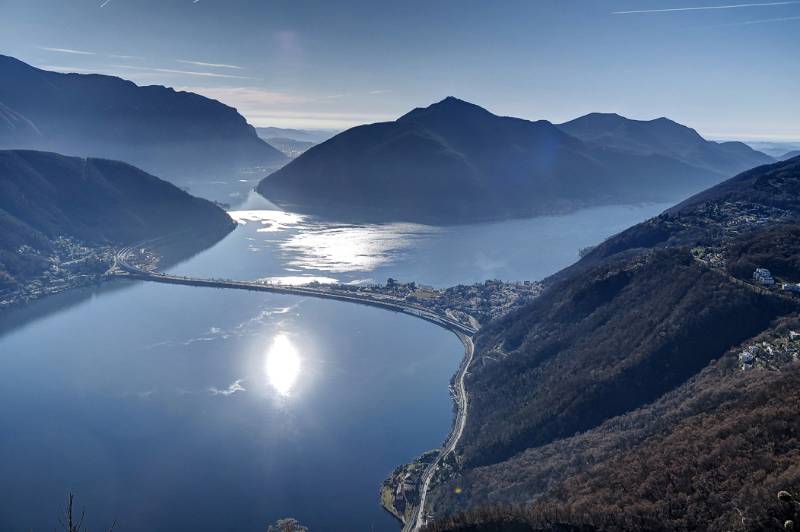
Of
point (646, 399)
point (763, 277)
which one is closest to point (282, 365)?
point (646, 399)

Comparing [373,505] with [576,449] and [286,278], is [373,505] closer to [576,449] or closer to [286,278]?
[576,449]

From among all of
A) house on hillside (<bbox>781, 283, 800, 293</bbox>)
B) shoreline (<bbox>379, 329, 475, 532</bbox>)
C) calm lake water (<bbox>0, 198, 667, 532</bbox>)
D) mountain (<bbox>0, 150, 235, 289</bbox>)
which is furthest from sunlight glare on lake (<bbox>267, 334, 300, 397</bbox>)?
mountain (<bbox>0, 150, 235, 289</bbox>)

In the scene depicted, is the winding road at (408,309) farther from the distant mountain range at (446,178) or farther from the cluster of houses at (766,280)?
the distant mountain range at (446,178)

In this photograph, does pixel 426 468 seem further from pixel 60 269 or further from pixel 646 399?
pixel 60 269

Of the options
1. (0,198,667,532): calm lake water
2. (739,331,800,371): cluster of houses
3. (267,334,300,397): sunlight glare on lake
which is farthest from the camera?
(267,334,300,397): sunlight glare on lake

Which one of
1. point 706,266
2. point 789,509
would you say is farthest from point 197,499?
point 706,266

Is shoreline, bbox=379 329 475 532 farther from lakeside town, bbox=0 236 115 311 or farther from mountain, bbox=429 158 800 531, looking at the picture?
lakeside town, bbox=0 236 115 311
